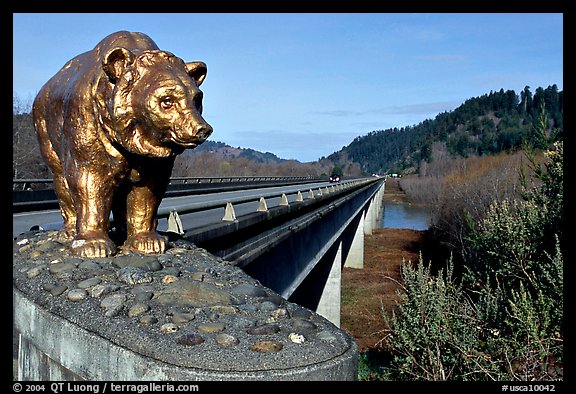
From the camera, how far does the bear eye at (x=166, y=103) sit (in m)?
3.71

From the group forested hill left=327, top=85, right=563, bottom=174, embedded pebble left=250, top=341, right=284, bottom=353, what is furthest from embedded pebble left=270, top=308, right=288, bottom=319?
forested hill left=327, top=85, right=563, bottom=174

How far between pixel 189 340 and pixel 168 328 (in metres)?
0.21

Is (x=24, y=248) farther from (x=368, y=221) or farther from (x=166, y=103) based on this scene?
(x=368, y=221)

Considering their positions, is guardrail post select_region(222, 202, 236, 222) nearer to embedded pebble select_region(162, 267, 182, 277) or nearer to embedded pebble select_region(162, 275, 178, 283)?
embedded pebble select_region(162, 267, 182, 277)

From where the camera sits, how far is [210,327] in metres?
2.88

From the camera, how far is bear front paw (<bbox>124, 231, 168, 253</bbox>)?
454 cm

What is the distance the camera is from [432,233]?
41.8 meters

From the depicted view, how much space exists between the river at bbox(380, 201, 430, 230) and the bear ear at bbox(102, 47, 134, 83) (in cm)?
4924

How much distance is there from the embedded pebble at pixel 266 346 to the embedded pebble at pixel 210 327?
0.92ft

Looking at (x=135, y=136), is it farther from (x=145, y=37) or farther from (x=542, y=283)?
(x=542, y=283)
